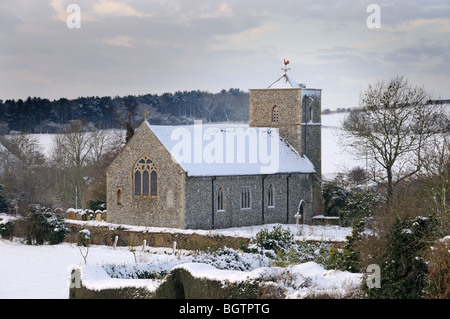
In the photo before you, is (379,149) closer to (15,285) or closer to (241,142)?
(241,142)

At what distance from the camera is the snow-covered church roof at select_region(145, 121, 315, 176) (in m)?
41.5

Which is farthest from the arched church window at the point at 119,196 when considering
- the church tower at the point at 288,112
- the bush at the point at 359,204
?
the bush at the point at 359,204

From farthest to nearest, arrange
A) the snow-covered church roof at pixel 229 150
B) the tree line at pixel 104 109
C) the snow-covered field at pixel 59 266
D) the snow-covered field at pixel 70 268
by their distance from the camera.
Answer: the tree line at pixel 104 109 → the snow-covered church roof at pixel 229 150 → the snow-covered field at pixel 59 266 → the snow-covered field at pixel 70 268

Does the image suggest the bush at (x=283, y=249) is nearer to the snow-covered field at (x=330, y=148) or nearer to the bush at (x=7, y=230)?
the bush at (x=7, y=230)

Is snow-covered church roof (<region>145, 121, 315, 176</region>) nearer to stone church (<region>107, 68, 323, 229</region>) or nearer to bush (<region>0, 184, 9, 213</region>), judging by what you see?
stone church (<region>107, 68, 323, 229</region>)

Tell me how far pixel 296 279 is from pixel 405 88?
2709 cm

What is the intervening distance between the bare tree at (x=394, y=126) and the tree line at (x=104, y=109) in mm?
48493

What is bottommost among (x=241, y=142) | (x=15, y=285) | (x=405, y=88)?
(x=15, y=285)

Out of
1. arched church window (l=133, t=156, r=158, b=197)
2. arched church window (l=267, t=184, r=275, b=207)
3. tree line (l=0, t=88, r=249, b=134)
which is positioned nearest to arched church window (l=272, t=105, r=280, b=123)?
arched church window (l=267, t=184, r=275, b=207)

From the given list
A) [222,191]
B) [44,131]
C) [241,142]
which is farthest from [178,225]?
[44,131]

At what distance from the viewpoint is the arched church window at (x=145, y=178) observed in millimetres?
41769

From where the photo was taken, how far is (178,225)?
132 feet

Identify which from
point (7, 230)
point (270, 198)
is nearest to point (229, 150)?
point (270, 198)

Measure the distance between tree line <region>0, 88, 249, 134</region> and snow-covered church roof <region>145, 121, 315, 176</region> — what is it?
42.9m
